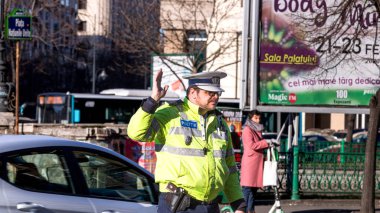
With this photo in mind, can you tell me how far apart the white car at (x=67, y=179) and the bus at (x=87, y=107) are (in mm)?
27472

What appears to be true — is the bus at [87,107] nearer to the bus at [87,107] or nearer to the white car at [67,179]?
the bus at [87,107]

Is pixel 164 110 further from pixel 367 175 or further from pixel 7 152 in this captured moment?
pixel 367 175

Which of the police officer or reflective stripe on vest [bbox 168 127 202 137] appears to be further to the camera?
reflective stripe on vest [bbox 168 127 202 137]

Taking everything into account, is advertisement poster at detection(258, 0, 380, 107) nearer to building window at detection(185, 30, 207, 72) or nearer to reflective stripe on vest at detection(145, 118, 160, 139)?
reflective stripe on vest at detection(145, 118, 160, 139)

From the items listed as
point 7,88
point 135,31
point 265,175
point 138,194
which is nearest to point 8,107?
point 7,88

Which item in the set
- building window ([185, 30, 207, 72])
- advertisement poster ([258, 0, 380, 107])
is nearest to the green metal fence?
advertisement poster ([258, 0, 380, 107])

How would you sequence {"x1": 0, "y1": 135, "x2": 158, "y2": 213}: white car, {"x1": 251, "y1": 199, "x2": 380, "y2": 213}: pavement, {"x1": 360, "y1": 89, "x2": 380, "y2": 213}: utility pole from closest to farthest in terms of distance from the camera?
{"x1": 0, "y1": 135, "x2": 158, "y2": 213}: white car < {"x1": 360, "y1": 89, "x2": 380, "y2": 213}: utility pole < {"x1": 251, "y1": 199, "x2": 380, "y2": 213}: pavement

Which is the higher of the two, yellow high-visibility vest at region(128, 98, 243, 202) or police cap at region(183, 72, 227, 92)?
police cap at region(183, 72, 227, 92)

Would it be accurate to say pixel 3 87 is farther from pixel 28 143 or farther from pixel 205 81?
pixel 205 81

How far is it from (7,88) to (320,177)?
240 inches

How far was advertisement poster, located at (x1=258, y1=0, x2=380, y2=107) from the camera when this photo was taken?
16.3 m

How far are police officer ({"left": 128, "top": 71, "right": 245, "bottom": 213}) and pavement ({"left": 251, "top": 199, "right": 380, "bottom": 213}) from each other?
9.18 metres

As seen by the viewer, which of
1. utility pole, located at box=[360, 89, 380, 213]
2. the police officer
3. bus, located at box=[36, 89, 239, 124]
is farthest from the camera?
bus, located at box=[36, 89, 239, 124]

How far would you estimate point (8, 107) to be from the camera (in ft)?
54.4
